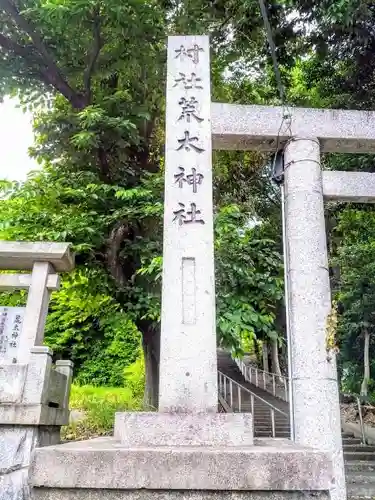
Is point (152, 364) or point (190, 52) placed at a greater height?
point (190, 52)

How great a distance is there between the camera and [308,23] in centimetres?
771

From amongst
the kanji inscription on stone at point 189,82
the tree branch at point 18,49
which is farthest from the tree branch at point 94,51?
the kanji inscription on stone at point 189,82

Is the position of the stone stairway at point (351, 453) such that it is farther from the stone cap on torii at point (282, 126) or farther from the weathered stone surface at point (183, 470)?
the stone cap on torii at point (282, 126)

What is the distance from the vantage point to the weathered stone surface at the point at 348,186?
4.53 meters

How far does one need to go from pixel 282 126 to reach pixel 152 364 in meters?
5.95

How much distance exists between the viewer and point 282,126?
4.43 metres

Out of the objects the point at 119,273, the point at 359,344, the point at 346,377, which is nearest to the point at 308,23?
the point at 119,273

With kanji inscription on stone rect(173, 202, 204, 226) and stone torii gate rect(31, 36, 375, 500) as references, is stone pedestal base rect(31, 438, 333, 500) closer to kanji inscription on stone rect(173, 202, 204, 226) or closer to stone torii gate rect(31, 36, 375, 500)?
stone torii gate rect(31, 36, 375, 500)

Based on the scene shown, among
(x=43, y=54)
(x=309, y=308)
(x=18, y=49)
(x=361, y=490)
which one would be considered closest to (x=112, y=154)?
(x=43, y=54)

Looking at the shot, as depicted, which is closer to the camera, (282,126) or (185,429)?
(185,429)

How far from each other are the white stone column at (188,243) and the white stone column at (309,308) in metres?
0.98

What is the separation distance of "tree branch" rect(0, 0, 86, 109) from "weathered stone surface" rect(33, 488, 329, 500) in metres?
7.39

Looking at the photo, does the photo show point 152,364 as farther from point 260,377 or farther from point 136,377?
Answer: point 260,377

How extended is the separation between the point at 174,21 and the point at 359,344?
1026cm
